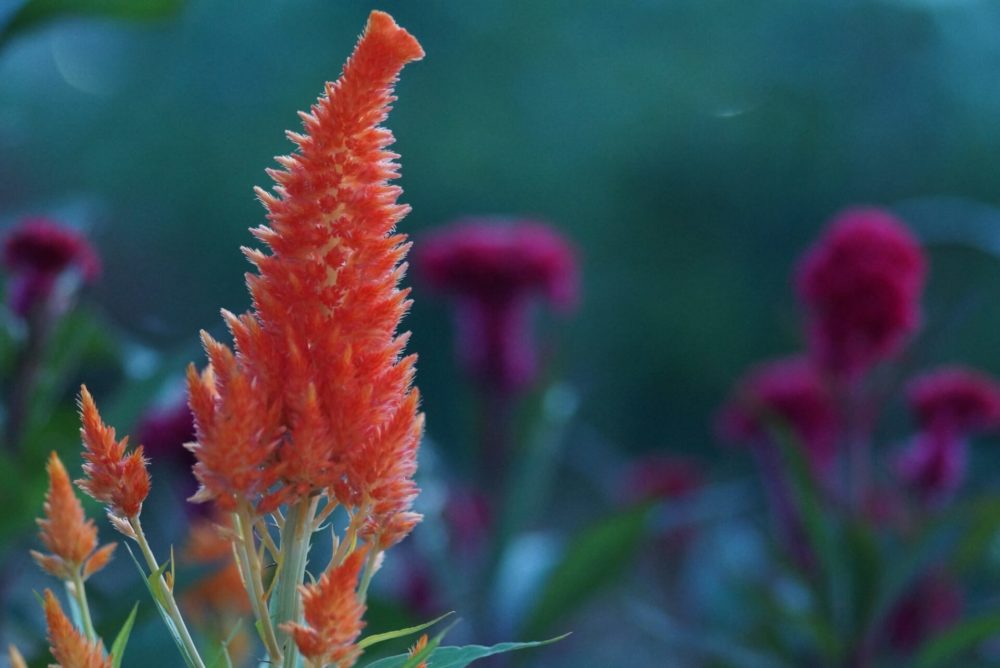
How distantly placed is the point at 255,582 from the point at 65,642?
0.06 metres

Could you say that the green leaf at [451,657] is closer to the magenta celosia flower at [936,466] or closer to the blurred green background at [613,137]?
the magenta celosia flower at [936,466]

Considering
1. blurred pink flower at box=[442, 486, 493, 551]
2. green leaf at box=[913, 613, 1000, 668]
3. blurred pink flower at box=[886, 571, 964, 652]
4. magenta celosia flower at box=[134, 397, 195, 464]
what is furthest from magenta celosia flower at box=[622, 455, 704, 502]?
magenta celosia flower at box=[134, 397, 195, 464]

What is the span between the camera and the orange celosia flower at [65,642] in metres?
0.34

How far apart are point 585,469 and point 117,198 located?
2056 mm

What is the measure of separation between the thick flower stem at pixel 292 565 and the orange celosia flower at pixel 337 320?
0.7 inches

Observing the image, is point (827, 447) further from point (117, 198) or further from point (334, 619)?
point (117, 198)

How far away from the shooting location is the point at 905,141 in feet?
11.5

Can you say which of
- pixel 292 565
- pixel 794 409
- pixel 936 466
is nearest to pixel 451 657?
pixel 292 565

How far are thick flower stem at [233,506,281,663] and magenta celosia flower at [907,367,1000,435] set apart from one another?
2.91 ft

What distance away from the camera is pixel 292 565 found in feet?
1.21

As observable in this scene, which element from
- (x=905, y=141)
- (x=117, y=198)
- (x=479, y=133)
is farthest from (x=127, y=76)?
(x=905, y=141)

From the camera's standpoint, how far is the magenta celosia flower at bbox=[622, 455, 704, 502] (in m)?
1.58

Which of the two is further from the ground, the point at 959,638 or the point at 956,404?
the point at 956,404

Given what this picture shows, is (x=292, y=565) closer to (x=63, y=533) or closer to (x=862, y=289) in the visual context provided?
(x=63, y=533)
